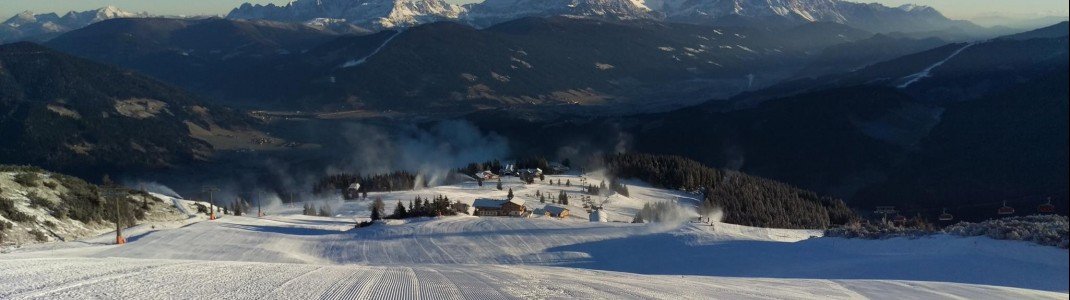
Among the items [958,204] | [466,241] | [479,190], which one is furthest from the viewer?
[958,204]

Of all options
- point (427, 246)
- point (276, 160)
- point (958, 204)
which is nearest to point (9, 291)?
point (427, 246)

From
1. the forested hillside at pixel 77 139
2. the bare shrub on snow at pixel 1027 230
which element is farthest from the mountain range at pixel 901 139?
the forested hillside at pixel 77 139

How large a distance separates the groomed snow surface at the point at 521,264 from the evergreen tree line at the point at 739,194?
30.8 m

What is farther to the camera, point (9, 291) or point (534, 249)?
point (534, 249)

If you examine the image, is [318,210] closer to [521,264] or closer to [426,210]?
[426,210]

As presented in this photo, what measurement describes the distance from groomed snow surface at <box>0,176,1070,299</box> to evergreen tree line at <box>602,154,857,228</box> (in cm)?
3078

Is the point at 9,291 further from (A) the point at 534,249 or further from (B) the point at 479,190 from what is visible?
(B) the point at 479,190

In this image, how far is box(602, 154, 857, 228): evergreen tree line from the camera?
82156 mm

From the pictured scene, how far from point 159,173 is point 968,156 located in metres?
133

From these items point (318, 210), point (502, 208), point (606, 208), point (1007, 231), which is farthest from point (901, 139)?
point (1007, 231)

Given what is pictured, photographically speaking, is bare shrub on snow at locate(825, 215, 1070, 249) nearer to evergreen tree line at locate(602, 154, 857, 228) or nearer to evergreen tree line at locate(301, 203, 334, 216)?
evergreen tree line at locate(602, 154, 857, 228)

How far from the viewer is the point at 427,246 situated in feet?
148

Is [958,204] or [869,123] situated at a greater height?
[869,123]

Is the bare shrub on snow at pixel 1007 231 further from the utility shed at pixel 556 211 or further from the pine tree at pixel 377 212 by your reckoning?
the utility shed at pixel 556 211
